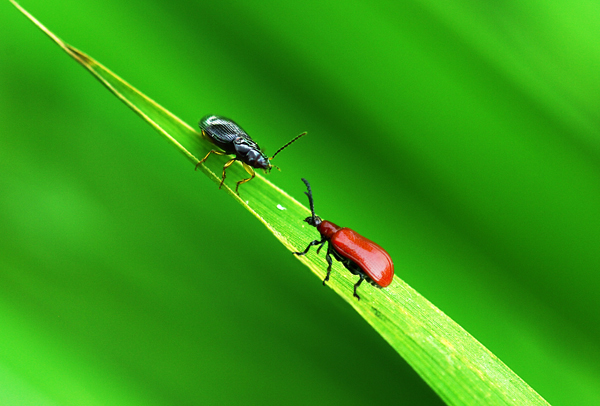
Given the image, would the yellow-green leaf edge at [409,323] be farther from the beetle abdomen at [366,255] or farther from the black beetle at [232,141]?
the black beetle at [232,141]

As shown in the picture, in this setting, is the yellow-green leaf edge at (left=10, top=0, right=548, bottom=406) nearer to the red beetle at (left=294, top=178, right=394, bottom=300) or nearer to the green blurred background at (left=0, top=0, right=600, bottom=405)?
the red beetle at (left=294, top=178, right=394, bottom=300)

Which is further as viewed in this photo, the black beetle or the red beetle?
the black beetle

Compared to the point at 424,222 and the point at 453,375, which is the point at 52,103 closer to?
the point at 424,222

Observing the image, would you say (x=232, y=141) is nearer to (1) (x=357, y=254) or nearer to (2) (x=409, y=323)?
(1) (x=357, y=254)

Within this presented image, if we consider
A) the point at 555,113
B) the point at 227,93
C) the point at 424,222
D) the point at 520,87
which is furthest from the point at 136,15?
the point at 555,113

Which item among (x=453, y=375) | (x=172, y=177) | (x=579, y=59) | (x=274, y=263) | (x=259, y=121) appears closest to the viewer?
(x=453, y=375)

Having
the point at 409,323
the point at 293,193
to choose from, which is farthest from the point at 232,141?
the point at 409,323

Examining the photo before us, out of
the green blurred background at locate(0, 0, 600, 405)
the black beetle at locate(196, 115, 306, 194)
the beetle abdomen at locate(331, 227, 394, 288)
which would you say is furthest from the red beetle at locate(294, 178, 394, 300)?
the black beetle at locate(196, 115, 306, 194)
